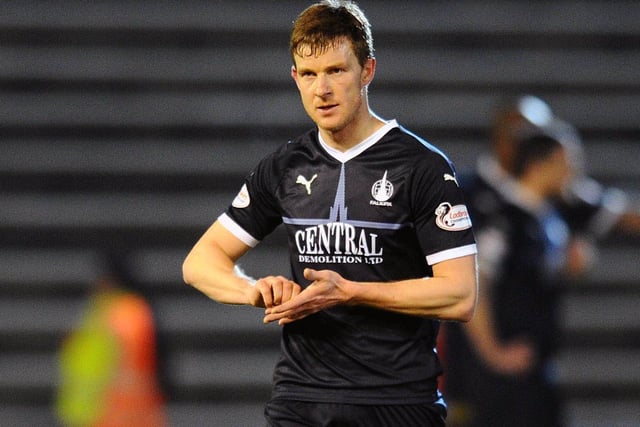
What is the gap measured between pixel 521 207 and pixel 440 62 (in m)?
2.72

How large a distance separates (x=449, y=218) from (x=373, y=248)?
0.22m

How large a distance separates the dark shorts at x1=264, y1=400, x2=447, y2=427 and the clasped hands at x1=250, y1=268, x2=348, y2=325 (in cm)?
32

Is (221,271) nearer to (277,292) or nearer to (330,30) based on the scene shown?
(277,292)

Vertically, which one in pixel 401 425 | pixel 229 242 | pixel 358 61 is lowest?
pixel 401 425

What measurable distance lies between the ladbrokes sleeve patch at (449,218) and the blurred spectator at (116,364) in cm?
412

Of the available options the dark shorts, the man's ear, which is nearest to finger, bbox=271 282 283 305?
the dark shorts

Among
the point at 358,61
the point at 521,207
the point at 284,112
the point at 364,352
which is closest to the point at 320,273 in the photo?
the point at 364,352

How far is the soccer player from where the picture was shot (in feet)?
10.4

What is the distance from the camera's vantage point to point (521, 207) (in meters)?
5.60

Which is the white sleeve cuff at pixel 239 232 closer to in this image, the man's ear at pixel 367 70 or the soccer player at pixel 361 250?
the soccer player at pixel 361 250

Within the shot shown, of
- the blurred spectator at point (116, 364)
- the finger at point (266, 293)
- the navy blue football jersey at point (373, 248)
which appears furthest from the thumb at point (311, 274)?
the blurred spectator at point (116, 364)

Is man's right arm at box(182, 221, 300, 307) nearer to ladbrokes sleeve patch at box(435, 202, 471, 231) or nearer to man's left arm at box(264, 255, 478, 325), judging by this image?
man's left arm at box(264, 255, 478, 325)

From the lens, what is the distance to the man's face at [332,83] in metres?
3.16

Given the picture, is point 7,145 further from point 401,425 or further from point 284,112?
point 401,425
